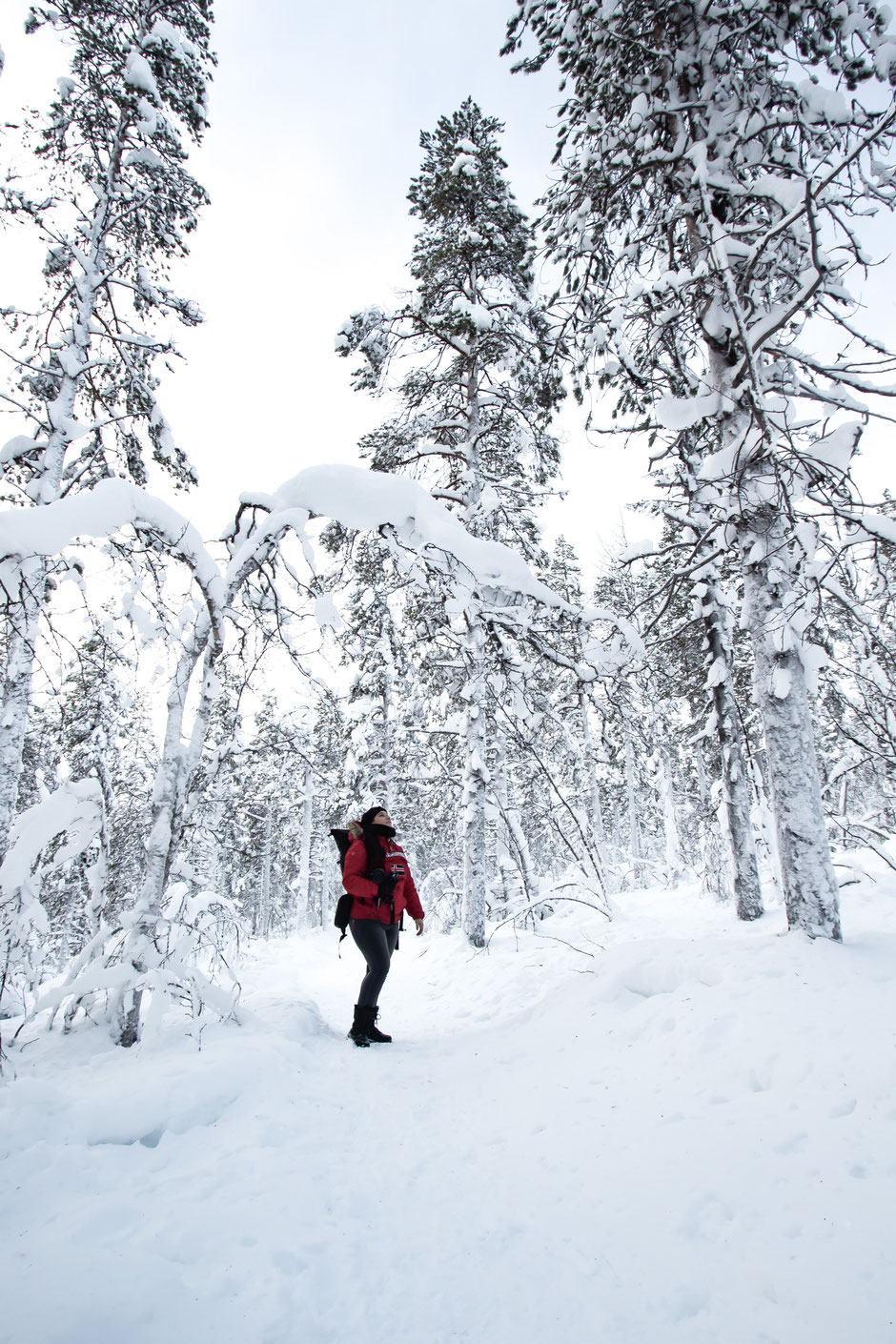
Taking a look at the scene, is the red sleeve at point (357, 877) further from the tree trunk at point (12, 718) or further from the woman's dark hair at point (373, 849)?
the tree trunk at point (12, 718)

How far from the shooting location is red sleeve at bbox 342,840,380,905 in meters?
5.14

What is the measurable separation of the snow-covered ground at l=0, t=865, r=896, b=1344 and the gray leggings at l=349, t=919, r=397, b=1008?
767 mm

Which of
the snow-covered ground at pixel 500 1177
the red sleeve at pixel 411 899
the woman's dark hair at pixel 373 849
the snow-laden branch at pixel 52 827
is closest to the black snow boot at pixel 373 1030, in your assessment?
the snow-covered ground at pixel 500 1177

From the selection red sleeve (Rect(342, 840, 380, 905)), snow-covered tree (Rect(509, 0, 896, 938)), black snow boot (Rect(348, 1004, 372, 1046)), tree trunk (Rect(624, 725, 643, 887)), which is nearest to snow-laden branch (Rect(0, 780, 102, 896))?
red sleeve (Rect(342, 840, 380, 905))

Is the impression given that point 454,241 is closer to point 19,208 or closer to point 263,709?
point 19,208

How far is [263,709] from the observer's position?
1052 inches

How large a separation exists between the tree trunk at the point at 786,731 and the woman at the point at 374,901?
10.6 feet

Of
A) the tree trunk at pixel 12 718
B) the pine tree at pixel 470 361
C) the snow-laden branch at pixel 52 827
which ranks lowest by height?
the snow-laden branch at pixel 52 827

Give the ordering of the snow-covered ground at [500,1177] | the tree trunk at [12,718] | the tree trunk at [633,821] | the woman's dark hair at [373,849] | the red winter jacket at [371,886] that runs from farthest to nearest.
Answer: the tree trunk at [633,821] < the tree trunk at [12,718] < the woman's dark hair at [373,849] < the red winter jacket at [371,886] < the snow-covered ground at [500,1177]

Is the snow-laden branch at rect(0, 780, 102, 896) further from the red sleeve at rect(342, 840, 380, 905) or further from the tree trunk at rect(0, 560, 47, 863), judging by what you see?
the tree trunk at rect(0, 560, 47, 863)

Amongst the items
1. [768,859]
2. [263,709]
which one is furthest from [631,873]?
[263,709]

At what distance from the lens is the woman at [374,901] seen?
16.6 feet

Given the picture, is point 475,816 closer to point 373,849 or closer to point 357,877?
point 373,849

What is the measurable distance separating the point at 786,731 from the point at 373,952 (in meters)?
4.06
